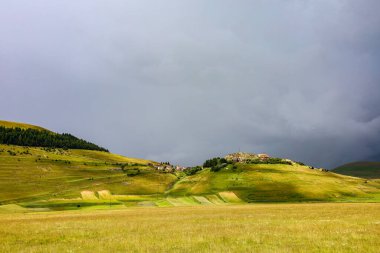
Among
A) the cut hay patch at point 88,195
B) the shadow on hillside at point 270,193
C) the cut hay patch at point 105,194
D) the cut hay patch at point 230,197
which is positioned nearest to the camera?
the cut hay patch at point 230,197

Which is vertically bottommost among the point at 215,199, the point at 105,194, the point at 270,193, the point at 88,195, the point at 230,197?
the point at 88,195

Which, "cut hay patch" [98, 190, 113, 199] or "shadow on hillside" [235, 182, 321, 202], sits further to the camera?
"cut hay patch" [98, 190, 113, 199]

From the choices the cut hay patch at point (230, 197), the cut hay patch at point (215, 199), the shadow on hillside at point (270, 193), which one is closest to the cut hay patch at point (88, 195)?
the cut hay patch at point (215, 199)

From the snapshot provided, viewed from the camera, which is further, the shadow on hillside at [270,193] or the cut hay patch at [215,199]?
the shadow on hillside at [270,193]

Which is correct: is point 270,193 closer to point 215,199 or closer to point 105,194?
point 215,199

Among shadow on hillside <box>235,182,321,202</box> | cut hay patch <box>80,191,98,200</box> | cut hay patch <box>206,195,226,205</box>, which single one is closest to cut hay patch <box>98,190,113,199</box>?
cut hay patch <box>80,191,98,200</box>

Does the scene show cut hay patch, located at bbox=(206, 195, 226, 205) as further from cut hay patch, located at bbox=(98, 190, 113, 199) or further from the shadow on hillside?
cut hay patch, located at bbox=(98, 190, 113, 199)

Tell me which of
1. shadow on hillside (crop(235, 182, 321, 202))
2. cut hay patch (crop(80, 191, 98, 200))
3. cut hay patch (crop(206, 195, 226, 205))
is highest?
shadow on hillside (crop(235, 182, 321, 202))

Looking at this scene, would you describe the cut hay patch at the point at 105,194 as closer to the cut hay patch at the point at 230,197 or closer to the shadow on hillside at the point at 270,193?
the cut hay patch at the point at 230,197

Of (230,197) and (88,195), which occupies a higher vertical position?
(230,197)

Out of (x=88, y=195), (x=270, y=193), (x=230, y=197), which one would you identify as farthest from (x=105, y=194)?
(x=270, y=193)

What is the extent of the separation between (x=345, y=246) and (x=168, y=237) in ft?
46.7

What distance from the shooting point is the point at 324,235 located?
30.8 metres

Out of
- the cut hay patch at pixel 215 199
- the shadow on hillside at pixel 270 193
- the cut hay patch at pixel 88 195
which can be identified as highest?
the shadow on hillside at pixel 270 193
